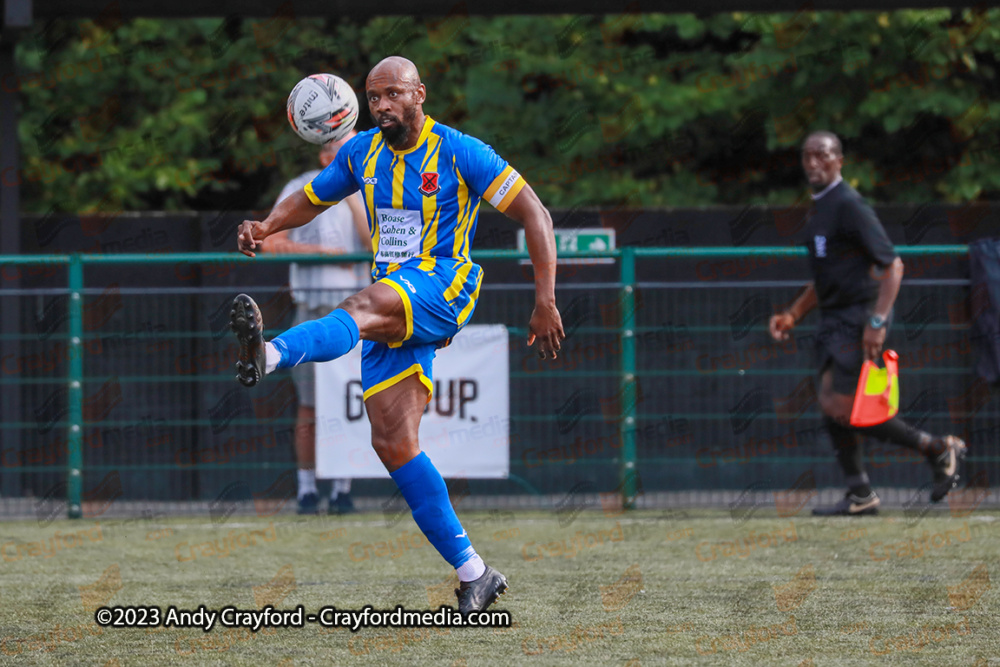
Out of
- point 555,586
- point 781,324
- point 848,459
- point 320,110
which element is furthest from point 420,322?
point 848,459

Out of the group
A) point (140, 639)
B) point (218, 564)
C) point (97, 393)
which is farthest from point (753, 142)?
point (140, 639)

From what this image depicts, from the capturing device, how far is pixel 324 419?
30.4 feet

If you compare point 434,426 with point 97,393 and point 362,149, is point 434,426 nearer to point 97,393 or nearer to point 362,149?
point 97,393

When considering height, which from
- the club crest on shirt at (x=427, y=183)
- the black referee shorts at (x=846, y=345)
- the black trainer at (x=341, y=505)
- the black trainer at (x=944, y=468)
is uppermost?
the club crest on shirt at (x=427, y=183)

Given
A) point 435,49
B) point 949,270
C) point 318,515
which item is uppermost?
point 435,49

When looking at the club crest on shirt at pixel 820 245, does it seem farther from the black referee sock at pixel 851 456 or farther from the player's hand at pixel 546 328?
the player's hand at pixel 546 328

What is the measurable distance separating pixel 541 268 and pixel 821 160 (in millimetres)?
4068

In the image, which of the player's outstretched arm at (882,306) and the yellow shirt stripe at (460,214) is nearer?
the yellow shirt stripe at (460,214)

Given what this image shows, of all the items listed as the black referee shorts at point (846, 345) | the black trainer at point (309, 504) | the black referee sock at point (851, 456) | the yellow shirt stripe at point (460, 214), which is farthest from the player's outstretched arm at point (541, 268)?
the black trainer at point (309, 504)

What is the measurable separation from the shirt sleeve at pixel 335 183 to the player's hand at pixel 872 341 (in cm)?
395

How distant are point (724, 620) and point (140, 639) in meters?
2.12

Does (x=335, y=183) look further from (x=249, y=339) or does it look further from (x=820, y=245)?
(x=820, y=245)

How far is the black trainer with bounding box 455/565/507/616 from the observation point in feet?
17.4

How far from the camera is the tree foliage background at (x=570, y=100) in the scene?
42.2 ft
